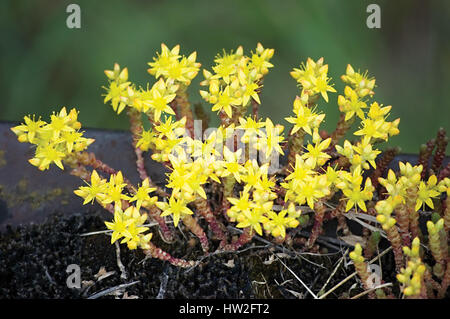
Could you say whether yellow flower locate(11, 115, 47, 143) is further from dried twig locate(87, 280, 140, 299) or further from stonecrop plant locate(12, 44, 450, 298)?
dried twig locate(87, 280, 140, 299)

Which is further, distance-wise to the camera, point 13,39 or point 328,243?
point 13,39

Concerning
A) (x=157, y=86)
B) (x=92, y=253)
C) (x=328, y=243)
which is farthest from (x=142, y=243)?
(x=328, y=243)

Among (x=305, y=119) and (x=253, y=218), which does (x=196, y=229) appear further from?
(x=305, y=119)

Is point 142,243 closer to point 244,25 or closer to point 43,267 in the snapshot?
point 43,267

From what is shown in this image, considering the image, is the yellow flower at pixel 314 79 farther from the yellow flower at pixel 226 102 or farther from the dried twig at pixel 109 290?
the dried twig at pixel 109 290

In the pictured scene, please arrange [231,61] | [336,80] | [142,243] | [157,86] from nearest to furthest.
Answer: [142,243] < [157,86] < [231,61] < [336,80]

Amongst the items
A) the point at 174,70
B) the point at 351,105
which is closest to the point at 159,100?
the point at 174,70

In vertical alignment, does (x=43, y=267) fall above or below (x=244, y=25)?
below

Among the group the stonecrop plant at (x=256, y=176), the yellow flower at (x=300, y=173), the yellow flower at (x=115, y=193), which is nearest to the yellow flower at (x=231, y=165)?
the stonecrop plant at (x=256, y=176)
